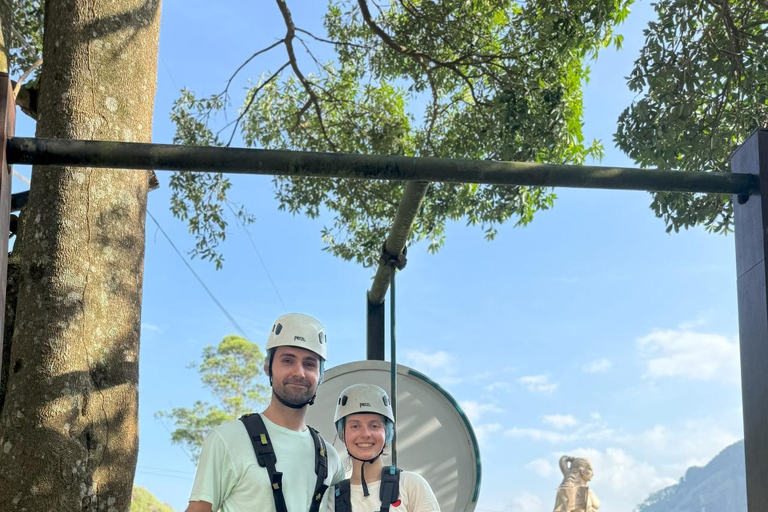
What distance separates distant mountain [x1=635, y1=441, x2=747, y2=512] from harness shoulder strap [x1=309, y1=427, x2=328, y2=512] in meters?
133

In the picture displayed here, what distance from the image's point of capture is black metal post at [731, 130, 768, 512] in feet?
6.79

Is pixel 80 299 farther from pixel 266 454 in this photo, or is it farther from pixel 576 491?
pixel 576 491

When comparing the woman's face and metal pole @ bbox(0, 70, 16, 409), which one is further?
the woman's face

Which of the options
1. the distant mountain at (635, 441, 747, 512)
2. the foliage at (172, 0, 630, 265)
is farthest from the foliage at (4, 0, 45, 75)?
the distant mountain at (635, 441, 747, 512)

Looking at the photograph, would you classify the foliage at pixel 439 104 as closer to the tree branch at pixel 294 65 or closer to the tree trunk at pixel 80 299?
the tree branch at pixel 294 65

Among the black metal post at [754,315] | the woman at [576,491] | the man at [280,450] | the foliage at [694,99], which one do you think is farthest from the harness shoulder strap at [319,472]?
the woman at [576,491]

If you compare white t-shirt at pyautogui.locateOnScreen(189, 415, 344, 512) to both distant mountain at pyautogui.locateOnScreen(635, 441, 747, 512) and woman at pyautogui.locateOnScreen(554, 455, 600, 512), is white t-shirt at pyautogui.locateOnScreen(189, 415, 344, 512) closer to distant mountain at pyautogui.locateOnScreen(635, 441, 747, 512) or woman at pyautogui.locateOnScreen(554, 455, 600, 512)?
woman at pyautogui.locateOnScreen(554, 455, 600, 512)

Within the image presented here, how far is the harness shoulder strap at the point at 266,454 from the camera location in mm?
2705

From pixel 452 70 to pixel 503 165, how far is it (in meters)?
7.32

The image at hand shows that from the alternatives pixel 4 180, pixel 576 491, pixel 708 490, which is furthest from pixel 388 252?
pixel 708 490

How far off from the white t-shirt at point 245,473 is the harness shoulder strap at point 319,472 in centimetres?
2

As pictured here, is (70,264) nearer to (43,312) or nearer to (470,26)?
(43,312)

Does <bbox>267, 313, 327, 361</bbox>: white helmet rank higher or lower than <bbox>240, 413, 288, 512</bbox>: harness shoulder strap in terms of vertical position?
higher

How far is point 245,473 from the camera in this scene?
2740 mm
